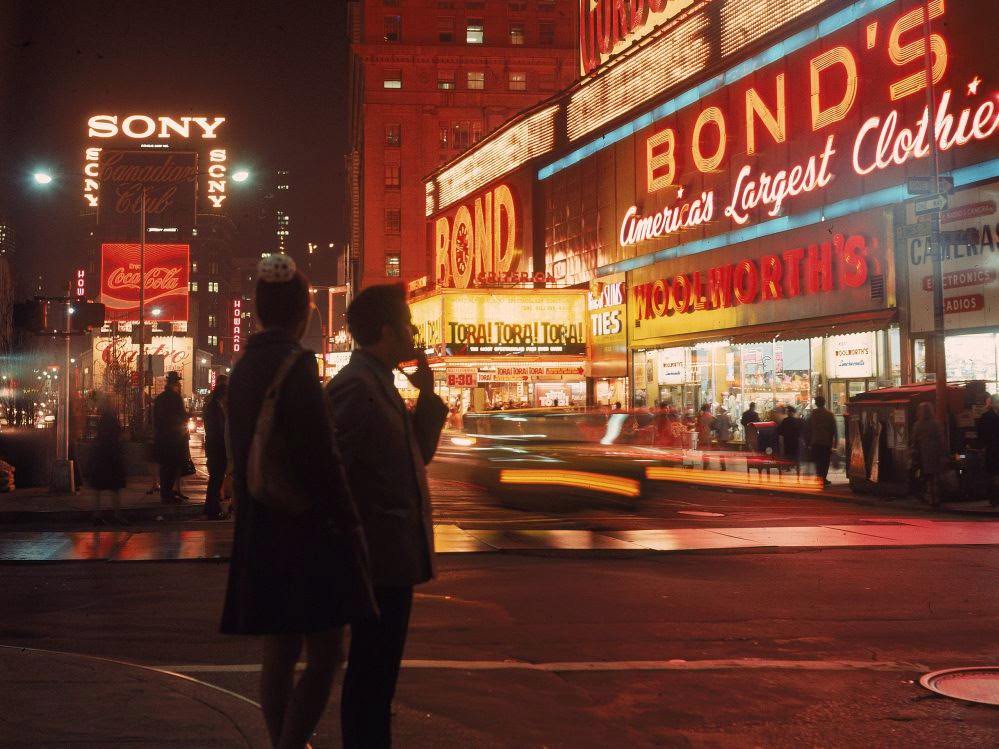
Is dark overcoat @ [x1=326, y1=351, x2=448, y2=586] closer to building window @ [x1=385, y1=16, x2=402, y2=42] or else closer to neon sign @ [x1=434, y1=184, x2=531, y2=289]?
neon sign @ [x1=434, y1=184, x2=531, y2=289]

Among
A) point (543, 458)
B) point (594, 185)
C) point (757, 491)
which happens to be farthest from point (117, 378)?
point (543, 458)

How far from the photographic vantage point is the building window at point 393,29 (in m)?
89.4

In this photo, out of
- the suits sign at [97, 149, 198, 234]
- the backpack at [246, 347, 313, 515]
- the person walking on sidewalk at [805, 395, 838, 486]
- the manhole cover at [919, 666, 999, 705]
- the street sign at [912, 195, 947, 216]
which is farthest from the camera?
the suits sign at [97, 149, 198, 234]

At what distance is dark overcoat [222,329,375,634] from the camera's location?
4043 mm

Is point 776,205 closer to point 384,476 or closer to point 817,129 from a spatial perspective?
point 817,129

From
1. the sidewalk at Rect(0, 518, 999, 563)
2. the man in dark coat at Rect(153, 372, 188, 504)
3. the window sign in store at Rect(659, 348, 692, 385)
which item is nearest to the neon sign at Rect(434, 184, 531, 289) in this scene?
the window sign in store at Rect(659, 348, 692, 385)

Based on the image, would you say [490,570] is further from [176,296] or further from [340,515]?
[176,296]

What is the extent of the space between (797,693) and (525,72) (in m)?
88.5

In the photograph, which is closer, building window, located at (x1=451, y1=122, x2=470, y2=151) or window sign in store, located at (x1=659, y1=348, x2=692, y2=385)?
window sign in store, located at (x1=659, y1=348, x2=692, y2=385)

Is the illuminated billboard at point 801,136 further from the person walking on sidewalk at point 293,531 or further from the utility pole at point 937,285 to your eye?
the person walking on sidewalk at point 293,531

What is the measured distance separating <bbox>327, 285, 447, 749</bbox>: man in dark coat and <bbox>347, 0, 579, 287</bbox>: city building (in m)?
83.9

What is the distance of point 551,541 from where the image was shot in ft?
45.3

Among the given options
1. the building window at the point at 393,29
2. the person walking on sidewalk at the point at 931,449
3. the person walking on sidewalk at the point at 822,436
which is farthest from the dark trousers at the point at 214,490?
the building window at the point at 393,29

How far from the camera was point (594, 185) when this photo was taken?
148 ft
